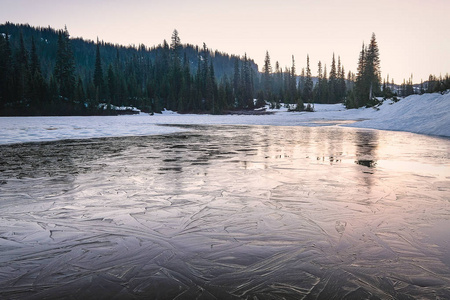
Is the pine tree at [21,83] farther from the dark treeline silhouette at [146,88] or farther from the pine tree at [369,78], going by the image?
the pine tree at [369,78]

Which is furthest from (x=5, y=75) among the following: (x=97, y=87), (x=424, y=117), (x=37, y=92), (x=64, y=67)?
(x=424, y=117)

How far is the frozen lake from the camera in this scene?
7.94 feet

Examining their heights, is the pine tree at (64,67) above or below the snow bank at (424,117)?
above

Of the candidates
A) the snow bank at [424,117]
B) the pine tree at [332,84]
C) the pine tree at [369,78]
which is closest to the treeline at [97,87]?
the pine tree at [332,84]

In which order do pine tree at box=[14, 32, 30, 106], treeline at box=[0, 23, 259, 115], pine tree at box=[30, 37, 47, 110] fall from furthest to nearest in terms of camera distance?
treeline at box=[0, 23, 259, 115]
pine tree at box=[14, 32, 30, 106]
pine tree at box=[30, 37, 47, 110]

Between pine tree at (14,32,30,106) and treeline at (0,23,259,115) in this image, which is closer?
pine tree at (14,32,30,106)

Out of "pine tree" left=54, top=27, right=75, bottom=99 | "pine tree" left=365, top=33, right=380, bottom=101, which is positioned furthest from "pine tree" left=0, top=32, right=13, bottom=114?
"pine tree" left=365, top=33, right=380, bottom=101

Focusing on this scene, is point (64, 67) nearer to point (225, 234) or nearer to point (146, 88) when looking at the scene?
point (146, 88)

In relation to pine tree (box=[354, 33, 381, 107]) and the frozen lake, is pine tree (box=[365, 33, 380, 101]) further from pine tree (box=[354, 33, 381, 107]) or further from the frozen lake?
the frozen lake

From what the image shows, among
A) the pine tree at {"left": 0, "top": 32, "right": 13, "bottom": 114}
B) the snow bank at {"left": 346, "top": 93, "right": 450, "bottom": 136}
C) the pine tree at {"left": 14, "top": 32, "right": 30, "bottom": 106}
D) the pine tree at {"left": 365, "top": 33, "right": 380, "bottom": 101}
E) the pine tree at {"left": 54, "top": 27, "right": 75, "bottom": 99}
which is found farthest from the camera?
the pine tree at {"left": 54, "top": 27, "right": 75, "bottom": 99}

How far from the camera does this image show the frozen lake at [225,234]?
7.94 feet

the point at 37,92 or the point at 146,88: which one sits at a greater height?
the point at 146,88

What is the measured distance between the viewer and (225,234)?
135 inches

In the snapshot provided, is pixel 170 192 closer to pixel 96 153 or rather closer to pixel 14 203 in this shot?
pixel 14 203
